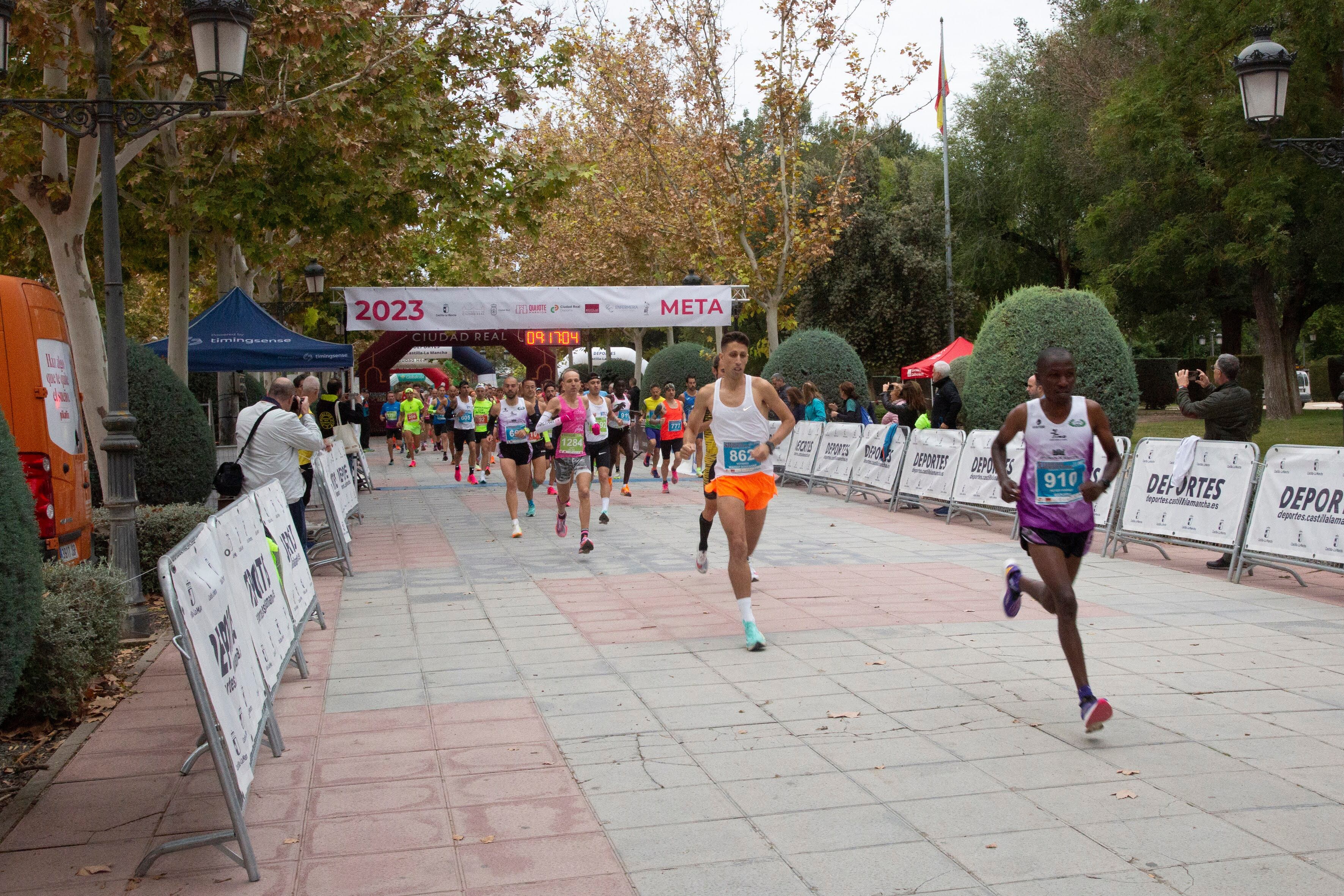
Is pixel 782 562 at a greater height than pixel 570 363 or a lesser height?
lesser

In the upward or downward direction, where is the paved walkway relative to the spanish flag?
downward

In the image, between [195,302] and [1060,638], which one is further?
[195,302]

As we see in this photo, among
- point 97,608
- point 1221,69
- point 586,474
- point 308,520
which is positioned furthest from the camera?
point 1221,69

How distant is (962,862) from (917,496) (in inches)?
439

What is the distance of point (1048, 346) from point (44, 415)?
1140cm

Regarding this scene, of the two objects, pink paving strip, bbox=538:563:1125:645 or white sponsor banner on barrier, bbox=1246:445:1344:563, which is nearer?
pink paving strip, bbox=538:563:1125:645

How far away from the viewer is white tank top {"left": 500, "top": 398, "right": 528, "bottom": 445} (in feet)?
46.3

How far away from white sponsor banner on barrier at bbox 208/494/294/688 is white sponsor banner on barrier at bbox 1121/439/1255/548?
751 centimetres

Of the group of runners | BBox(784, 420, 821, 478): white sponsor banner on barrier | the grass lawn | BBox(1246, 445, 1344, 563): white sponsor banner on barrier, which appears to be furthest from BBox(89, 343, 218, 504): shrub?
the grass lawn

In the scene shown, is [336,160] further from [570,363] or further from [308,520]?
[570,363]

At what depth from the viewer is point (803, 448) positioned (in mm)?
18953

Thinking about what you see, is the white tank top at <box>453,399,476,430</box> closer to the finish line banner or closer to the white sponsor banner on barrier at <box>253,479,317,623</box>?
the finish line banner

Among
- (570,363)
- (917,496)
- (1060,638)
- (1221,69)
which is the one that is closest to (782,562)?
(917,496)

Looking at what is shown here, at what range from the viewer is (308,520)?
16188mm
